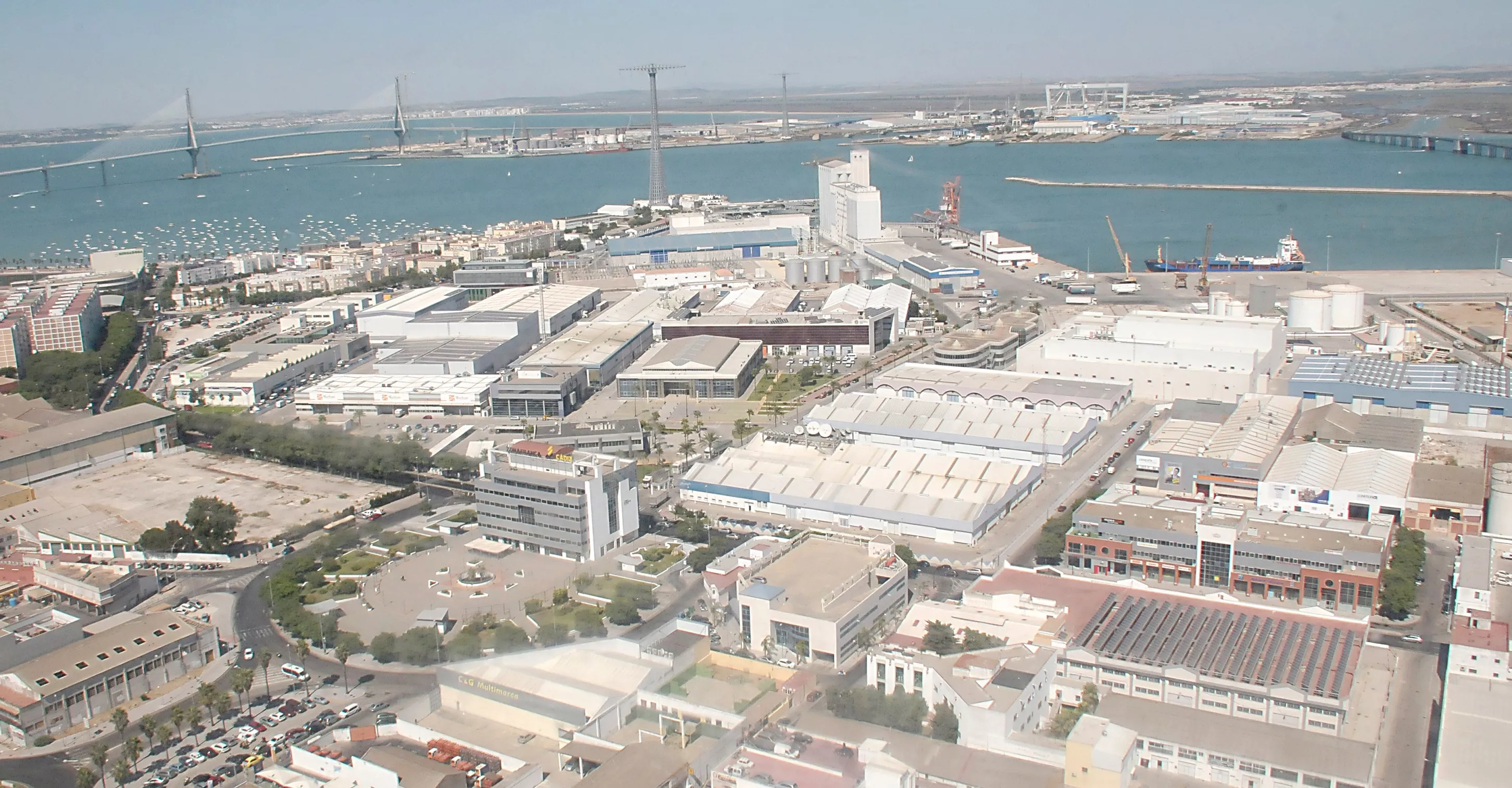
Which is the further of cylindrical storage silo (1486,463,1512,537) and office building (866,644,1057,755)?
cylindrical storage silo (1486,463,1512,537)

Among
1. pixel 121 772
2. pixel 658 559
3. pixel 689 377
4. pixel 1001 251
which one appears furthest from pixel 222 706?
pixel 1001 251

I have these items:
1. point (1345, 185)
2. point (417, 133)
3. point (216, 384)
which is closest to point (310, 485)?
point (216, 384)

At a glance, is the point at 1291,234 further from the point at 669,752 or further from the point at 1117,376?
the point at 669,752

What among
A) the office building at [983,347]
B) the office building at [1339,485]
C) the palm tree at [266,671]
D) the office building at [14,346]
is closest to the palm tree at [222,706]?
the palm tree at [266,671]

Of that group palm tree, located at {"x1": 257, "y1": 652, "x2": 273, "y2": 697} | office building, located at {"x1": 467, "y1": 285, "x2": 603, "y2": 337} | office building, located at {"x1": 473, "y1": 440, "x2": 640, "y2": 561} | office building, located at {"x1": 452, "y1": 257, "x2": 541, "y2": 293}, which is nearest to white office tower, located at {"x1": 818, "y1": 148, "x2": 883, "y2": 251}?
office building, located at {"x1": 467, "y1": 285, "x2": 603, "y2": 337}

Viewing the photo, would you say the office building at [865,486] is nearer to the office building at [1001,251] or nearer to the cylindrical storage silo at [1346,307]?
→ the cylindrical storage silo at [1346,307]

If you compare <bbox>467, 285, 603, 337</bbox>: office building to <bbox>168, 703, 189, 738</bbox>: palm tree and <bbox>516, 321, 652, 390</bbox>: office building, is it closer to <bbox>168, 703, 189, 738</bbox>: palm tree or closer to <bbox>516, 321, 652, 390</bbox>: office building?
<bbox>516, 321, 652, 390</bbox>: office building

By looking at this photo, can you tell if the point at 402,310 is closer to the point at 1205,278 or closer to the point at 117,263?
the point at 117,263
